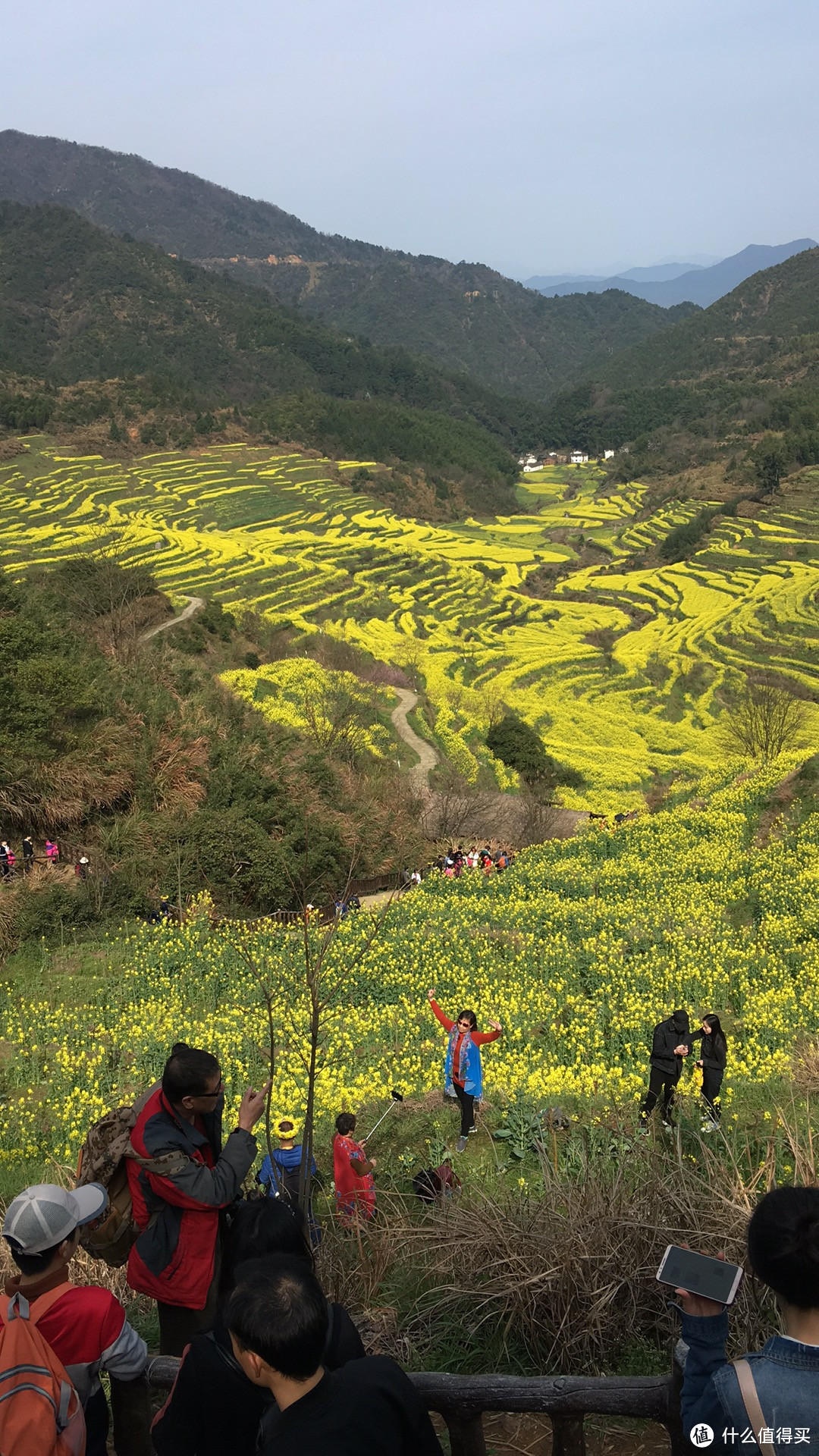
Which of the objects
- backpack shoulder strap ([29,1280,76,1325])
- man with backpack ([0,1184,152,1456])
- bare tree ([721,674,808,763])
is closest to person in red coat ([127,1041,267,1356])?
man with backpack ([0,1184,152,1456])

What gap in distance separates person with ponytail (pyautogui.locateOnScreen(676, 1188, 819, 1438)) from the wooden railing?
0.54m

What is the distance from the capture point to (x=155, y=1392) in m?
3.33

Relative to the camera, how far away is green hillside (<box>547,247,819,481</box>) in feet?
269

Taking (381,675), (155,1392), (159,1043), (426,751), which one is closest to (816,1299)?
(155,1392)

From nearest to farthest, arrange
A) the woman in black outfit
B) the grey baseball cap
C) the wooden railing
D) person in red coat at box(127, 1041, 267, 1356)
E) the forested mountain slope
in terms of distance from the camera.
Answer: the woman in black outfit
the grey baseball cap
the wooden railing
person in red coat at box(127, 1041, 267, 1356)
the forested mountain slope

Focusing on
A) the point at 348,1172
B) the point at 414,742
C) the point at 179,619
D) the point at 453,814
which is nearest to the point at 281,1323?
the point at 348,1172

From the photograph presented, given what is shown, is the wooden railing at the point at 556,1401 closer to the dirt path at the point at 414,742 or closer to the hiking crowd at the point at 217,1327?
the hiking crowd at the point at 217,1327

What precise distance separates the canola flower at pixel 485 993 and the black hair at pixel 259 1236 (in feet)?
5.53

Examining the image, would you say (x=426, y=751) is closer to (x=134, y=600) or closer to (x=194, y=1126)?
(x=134, y=600)

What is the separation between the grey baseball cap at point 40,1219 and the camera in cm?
259

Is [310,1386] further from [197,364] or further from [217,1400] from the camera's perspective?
[197,364]

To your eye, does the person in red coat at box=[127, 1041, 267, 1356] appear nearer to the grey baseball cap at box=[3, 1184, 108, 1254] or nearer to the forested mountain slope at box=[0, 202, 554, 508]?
the grey baseball cap at box=[3, 1184, 108, 1254]

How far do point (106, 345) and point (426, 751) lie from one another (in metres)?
88.0

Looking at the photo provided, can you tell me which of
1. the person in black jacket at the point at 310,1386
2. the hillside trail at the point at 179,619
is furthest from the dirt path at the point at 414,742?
the person in black jacket at the point at 310,1386
